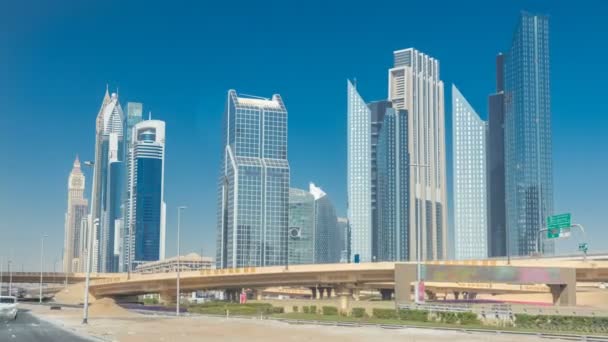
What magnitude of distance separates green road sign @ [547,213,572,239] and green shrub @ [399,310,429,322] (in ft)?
210

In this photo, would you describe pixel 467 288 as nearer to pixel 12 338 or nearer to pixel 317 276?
pixel 317 276

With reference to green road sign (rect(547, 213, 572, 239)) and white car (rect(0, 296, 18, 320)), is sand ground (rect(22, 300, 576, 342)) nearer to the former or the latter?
white car (rect(0, 296, 18, 320))

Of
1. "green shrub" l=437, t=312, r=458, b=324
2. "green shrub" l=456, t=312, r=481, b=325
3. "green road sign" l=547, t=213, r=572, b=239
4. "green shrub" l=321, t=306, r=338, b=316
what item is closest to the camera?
"green shrub" l=456, t=312, r=481, b=325

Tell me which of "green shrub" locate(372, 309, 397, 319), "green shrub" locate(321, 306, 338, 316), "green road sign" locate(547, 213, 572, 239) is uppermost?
"green road sign" locate(547, 213, 572, 239)

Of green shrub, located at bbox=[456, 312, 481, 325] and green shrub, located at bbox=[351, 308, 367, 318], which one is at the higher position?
green shrub, located at bbox=[456, 312, 481, 325]

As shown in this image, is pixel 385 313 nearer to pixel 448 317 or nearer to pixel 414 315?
pixel 414 315

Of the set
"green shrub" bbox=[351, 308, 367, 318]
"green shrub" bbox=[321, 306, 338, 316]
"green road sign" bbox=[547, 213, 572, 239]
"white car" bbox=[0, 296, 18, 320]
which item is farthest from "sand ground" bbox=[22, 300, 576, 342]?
"green road sign" bbox=[547, 213, 572, 239]

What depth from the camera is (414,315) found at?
69375 millimetres

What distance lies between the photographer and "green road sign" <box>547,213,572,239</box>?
413 feet

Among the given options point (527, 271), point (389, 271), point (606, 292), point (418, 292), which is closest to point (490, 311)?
point (418, 292)

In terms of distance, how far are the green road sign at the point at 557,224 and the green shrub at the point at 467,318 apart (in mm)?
67039

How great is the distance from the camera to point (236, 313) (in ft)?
310

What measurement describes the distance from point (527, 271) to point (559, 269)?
14.8 feet

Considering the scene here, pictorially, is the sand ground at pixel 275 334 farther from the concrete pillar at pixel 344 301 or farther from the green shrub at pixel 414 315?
the concrete pillar at pixel 344 301
